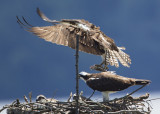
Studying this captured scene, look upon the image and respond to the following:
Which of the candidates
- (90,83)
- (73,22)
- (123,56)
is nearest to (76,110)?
(90,83)

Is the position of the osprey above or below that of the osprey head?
below

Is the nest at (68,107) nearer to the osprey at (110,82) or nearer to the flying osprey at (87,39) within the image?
the osprey at (110,82)

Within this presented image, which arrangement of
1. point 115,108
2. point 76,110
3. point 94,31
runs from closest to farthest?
point 76,110, point 115,108, point 94,31

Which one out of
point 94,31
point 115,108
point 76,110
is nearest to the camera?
point 76,110

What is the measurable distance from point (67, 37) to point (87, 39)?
1.31 feet

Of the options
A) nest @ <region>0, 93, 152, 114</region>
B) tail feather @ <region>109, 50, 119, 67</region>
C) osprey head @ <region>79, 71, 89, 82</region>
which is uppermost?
tail feather @ <region>109, 50, 119, 67</region>

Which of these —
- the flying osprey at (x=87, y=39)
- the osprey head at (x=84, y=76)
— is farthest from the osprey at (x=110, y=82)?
the flying osprey at (x=87, y=39)

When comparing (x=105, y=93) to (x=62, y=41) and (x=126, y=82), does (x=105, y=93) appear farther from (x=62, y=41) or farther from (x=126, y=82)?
(x=62, y=41)

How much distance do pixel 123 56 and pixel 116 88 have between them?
1440 millimetres

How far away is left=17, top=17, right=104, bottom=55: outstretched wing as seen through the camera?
7.38 meters

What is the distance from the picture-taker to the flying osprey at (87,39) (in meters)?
7.34

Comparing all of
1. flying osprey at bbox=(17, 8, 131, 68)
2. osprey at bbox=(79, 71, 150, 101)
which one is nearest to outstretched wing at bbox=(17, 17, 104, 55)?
flying osprey at bbox=(17, 8, 131, 68)

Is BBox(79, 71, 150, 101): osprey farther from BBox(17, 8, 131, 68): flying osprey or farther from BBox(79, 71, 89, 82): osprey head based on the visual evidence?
BBox(17, 8, 131, 68): flying osprey

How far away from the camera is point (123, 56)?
7.88 meters
